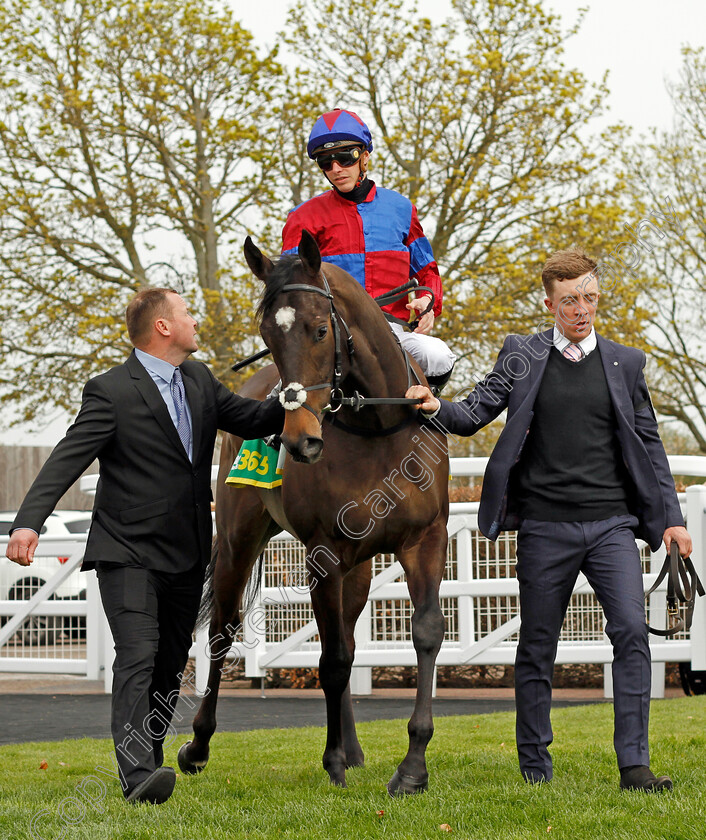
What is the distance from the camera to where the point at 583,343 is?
4090 millimetres

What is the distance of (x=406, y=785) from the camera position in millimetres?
3910

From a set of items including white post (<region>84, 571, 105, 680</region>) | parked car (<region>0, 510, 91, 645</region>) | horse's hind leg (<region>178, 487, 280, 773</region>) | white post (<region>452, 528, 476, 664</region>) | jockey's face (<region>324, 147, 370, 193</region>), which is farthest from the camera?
parked car (<region>0, 510, 91, 645</region>)

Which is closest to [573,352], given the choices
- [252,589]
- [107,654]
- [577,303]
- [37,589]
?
[577,303]

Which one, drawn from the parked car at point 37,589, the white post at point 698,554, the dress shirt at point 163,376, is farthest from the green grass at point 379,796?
the parked car at point 37,589

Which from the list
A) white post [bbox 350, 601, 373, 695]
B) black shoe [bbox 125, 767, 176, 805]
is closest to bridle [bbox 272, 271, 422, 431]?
black shoe [bbox 125, 767, 176, 805]

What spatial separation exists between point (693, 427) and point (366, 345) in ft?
60.5

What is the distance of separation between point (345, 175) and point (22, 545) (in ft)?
6.99

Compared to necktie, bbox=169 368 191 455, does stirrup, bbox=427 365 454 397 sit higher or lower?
higher

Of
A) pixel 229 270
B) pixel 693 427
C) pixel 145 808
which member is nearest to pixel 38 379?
pixel 229 270

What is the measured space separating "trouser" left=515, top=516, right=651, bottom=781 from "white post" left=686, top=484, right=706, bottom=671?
356 cm

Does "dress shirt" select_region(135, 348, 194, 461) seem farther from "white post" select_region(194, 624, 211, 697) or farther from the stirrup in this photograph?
"white post" select_region(194, 624, 211, 697)

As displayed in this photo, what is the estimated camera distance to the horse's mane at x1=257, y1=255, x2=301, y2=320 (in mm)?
3805

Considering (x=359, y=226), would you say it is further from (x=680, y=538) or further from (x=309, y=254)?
(x=680, y=538)

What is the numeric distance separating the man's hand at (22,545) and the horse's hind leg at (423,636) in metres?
1.41
